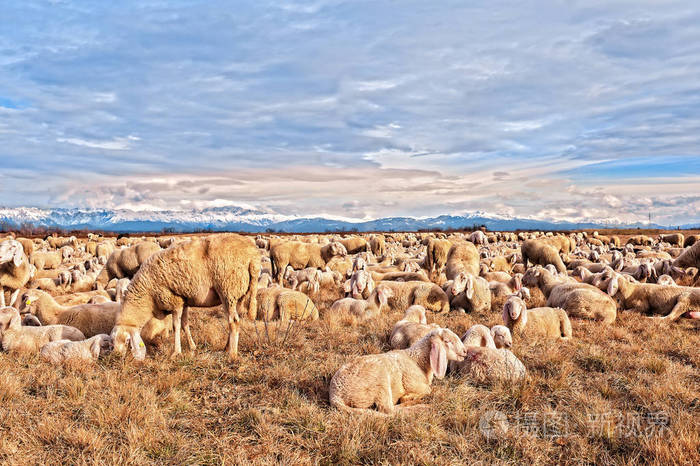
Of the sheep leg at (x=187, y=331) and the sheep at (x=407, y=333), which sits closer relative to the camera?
the sheep at (x=407, y=333)

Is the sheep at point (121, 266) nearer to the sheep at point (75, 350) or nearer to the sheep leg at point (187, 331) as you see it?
the sheep leg at point (187, 331)

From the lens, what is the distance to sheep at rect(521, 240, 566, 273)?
19.7m

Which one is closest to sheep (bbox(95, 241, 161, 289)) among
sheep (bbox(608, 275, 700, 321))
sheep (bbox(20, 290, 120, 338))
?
sheep (bbox(20, 290, 120, 338))

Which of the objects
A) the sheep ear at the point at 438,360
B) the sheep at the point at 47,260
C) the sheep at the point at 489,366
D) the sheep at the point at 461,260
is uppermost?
the sheep at the point at 461,260

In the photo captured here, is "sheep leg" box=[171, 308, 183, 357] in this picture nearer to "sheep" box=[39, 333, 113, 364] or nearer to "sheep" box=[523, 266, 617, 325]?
"sheep" box=[39, 333, 113, 364]

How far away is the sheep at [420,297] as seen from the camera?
11641mm

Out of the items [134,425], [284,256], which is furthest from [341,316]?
[284,256]

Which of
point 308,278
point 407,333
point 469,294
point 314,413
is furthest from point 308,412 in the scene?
point 308,278

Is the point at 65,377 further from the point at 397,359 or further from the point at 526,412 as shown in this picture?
the point at 526,412

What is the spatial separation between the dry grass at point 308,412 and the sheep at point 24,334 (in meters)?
0.35

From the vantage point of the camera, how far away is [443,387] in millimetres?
5863

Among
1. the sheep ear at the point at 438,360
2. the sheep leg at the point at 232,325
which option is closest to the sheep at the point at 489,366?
the sheep ear at the point at 438,360

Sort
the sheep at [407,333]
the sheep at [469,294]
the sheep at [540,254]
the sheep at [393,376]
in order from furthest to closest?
1. the sheep at [540,254]
2. the sheep at [469,294]
3. the sheep at [407,333]
4. the sheep at [393,376]

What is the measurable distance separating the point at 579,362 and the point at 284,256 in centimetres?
1417
